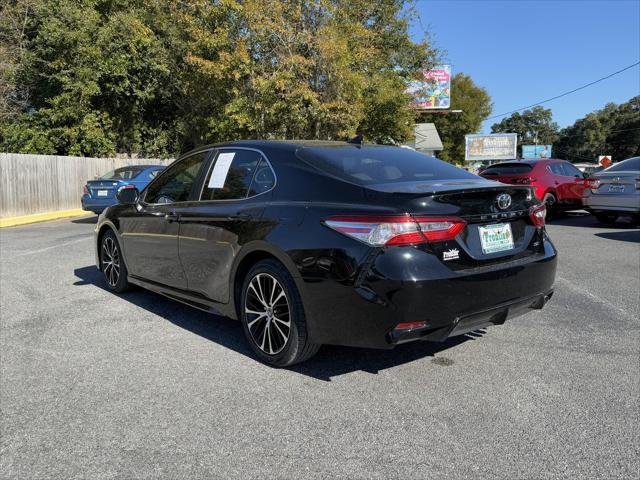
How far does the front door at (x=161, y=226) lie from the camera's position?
4.78 metres

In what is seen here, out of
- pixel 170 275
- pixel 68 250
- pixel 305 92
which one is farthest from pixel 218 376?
pixel 305 92

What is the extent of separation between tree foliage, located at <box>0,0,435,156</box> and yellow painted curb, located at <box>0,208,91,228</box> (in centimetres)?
440

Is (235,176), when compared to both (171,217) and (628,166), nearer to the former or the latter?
(171,217)

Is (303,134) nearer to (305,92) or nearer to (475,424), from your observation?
(305,92)

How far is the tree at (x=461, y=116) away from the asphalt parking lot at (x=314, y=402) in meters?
53.1

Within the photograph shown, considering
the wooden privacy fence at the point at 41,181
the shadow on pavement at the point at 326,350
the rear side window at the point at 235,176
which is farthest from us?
the wooden privacy fence at the point at 41,181

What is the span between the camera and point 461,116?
184 ft

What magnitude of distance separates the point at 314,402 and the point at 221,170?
2148 millimetres

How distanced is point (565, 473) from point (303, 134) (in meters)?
17.4

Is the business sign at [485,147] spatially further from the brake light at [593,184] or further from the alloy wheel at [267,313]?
the alloy wheel at [267,313]

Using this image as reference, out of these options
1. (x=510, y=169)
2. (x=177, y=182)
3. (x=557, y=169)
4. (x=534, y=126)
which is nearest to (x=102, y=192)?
(x=177, y=182)

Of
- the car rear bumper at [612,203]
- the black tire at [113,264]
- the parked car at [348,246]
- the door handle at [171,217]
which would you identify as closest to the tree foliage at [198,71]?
the car rear bumper at [612,203]

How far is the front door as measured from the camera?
4.78m

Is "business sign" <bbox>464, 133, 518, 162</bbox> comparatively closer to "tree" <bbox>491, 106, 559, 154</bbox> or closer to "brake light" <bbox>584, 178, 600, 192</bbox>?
"brake light" <bbox>584, 178, 600, 192</bbox>
